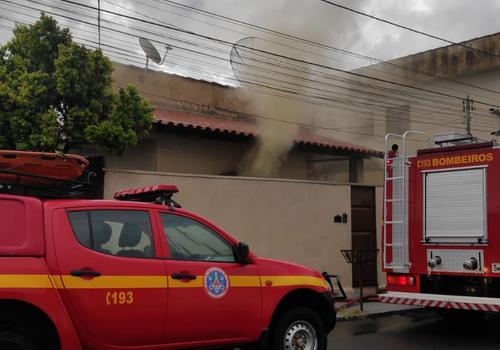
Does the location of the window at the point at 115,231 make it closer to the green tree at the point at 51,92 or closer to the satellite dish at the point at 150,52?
the green tree at the point at 51,92

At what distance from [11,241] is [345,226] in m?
9.08

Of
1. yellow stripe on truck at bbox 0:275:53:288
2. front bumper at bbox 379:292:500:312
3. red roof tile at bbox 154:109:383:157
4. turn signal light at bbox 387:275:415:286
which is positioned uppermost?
red roof tile at bbox 154:109:383:157

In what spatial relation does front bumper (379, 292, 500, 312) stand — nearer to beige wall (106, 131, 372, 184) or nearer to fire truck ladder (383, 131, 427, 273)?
fire truck ladder (383, 131, 427, 273)

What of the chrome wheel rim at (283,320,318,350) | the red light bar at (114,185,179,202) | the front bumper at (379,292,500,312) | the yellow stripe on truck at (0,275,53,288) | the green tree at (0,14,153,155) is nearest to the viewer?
the yellow stripe on truck at (0,275,53,288)

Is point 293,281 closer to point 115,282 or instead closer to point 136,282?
point 136,282

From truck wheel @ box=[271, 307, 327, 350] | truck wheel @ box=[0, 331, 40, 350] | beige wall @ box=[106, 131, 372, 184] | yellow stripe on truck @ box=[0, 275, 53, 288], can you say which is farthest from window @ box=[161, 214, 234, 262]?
beige wall @ box=[106, 131, 372, 184]

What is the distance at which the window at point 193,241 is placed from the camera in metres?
5.45

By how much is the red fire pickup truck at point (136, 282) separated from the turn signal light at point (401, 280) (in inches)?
121

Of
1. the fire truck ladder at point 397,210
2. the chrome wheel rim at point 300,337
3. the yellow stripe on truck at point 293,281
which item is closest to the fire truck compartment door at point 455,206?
the fire truck ladder at point 397,210

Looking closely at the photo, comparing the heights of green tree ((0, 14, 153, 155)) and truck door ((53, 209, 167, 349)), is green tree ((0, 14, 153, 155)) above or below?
above

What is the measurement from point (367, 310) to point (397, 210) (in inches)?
102

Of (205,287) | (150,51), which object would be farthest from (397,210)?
(150,51)

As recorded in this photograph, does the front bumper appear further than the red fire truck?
No

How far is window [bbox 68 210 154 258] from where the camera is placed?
16.3ft
